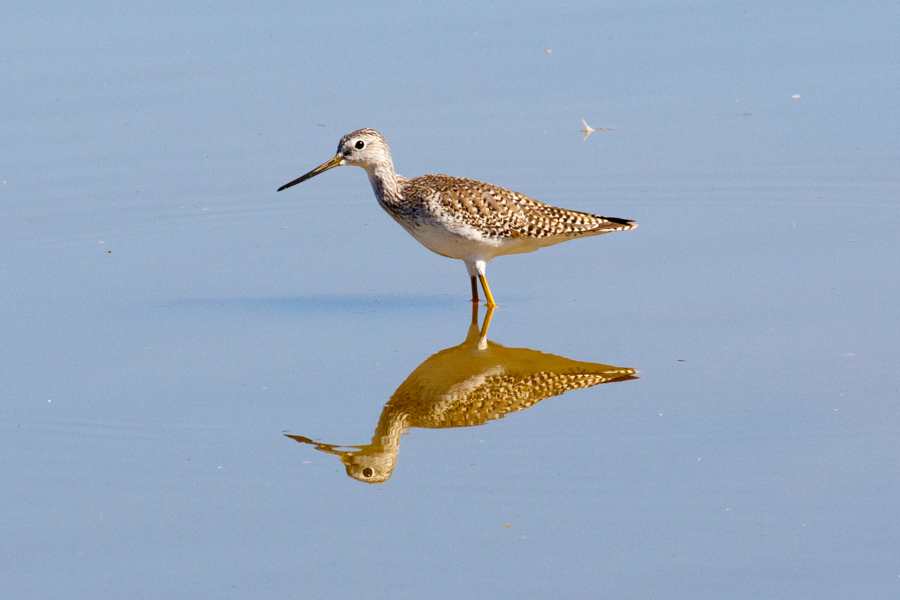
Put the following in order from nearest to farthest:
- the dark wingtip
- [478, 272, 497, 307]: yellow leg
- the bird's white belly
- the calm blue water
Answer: the calm blue water, the bird's white belly, [478, 272, 497, 307]: yellow leg, the dark wingtip

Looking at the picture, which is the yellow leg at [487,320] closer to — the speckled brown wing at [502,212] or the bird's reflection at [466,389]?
the bird's reflection at [466,389]

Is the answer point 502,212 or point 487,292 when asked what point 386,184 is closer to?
point 502,212

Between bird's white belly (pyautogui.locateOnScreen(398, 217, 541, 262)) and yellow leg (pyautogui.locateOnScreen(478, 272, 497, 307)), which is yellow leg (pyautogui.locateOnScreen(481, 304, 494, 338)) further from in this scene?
bird's white belly (pyautogui.locateOnScreen(398, 217, 541, 262))

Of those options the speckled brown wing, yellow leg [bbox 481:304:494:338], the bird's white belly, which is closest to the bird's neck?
the speckled brown wing

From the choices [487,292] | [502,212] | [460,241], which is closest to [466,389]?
[487,292]

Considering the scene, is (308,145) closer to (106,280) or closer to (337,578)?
(106,280)

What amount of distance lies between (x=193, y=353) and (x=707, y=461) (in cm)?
407

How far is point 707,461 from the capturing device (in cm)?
815

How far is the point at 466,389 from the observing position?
9586mm

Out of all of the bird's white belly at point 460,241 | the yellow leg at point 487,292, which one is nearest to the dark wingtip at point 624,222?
the bird's white belly at point 460,241

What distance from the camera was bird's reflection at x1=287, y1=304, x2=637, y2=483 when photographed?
8.59m

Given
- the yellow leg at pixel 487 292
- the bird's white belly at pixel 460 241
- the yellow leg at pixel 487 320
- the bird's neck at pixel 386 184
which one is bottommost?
the yellow leg at pixel 487 320

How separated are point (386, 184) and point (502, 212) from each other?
3.43 ft

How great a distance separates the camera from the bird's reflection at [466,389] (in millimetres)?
8585
